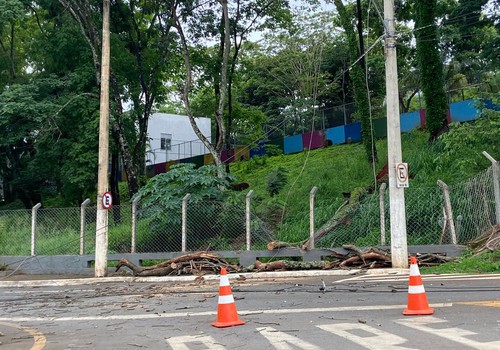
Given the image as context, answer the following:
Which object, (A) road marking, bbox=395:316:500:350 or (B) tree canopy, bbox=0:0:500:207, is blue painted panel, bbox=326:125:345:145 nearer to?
(B) tree canopy, bbox=0:0:500:207

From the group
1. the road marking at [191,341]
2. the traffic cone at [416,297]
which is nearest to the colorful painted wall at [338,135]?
the traffic cone at [416,297]

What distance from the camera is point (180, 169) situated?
18484 mm

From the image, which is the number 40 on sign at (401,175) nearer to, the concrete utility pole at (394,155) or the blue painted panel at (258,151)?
the concrete utility pole at (394,155)

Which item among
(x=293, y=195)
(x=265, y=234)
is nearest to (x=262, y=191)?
(x=293, y=195)

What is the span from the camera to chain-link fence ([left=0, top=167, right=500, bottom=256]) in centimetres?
1424

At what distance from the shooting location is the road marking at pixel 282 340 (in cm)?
588

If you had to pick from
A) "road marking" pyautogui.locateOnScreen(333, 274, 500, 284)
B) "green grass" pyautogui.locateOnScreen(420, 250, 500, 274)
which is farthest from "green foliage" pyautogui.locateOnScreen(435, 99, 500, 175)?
"road marking" pyautogui.locateOnScreen(333, 274, 500, 284)

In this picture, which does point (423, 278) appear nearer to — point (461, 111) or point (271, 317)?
point (271, 317)

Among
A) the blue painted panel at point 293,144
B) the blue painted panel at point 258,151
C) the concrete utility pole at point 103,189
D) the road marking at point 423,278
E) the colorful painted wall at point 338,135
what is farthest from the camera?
the blue painted panel at point 258,151

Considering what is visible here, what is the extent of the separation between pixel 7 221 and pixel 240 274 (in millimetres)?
9702

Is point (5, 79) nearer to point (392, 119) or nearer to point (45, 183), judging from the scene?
point (45, 183)

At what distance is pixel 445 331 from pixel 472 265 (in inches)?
269

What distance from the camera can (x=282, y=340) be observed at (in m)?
6.26

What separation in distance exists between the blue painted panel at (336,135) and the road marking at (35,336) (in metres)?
30.6
